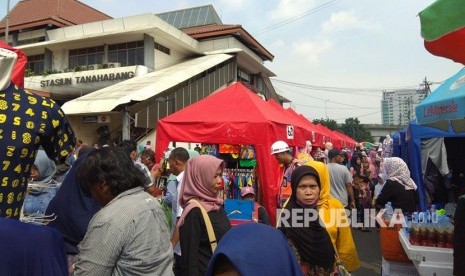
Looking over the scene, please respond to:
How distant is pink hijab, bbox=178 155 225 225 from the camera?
274 cm

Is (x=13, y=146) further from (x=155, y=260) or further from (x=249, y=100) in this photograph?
(x=249, y=100)

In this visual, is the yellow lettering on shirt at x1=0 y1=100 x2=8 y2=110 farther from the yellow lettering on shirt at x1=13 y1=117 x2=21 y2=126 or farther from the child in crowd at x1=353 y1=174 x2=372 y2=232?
the child in crowd at x1=353 y1=174 x2=372 y2=232

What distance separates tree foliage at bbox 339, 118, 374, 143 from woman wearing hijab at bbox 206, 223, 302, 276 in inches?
2959

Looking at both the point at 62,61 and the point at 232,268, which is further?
the point at 62,61

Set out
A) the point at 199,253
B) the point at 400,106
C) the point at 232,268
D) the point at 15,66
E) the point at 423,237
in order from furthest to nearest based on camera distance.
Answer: the point at 400,106 < the point at 423,237 < the point at 199,253 < the point at 15,66 < the point at 232,268

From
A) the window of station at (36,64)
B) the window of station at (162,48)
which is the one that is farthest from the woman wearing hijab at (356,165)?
the window of station at (36,64)

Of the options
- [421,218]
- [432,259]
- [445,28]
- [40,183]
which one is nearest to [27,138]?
[40,183]

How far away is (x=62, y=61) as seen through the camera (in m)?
23.0

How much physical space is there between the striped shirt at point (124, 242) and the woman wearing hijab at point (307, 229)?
1.24 metres

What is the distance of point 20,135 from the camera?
80.4 inches

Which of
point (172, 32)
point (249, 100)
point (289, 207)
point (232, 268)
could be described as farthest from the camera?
point (172, 32)

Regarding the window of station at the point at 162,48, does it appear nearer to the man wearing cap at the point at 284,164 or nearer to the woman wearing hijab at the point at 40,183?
the man wearing cap at the point at 284,164

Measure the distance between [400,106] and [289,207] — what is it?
2494 inches

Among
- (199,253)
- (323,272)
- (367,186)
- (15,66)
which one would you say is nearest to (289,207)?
(323,272)
